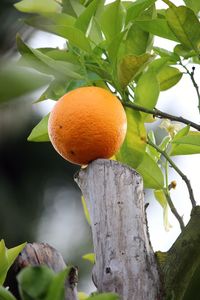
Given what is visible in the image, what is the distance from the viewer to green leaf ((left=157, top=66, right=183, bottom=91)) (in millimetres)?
957

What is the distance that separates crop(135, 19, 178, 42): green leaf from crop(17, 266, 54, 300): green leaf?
21.5 inches

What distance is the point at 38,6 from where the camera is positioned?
89cm

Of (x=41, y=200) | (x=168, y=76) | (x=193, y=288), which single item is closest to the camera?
(x=193, y=288)

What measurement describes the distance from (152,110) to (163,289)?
273mm

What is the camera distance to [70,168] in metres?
4.16

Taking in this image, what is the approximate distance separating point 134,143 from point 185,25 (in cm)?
17

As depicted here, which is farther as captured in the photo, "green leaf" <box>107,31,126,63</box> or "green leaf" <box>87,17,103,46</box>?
"green leaf" <box>87,17,103,46</box>

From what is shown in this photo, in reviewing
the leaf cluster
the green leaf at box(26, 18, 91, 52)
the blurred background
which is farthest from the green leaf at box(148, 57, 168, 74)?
the blurred background

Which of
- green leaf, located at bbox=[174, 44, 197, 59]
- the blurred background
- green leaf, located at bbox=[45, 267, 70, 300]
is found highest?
green leaf, located at bbox=[45, 267, 70, 300]

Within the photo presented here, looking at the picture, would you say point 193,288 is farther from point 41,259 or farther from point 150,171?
point 150,171

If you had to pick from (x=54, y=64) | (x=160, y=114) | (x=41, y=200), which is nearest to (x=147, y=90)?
(x=160, y=114)

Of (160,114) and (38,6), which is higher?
(38,6)

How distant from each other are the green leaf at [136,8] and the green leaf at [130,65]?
0.24 feet

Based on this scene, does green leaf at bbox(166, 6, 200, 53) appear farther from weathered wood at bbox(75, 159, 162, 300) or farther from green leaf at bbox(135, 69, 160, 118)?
weathered wood at bbox(75, 159, 162, 300)
